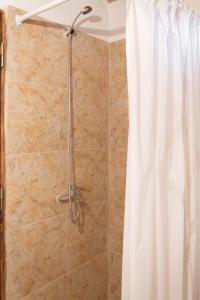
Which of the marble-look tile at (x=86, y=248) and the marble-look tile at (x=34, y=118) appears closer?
the marble-look tile at (x=34, y=118)

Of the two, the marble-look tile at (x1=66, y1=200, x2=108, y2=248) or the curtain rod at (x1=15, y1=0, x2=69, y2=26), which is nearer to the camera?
the curtain rod at (x1=15, y1=0, x2=69, y2=26)

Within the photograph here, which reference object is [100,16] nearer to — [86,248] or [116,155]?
[116,155]

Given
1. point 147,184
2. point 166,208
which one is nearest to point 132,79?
point 147,184

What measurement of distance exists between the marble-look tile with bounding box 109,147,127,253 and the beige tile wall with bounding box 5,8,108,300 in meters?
0.05

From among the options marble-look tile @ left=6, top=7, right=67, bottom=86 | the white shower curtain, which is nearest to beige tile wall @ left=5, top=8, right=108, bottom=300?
marble-look tile @ left=6, top=7, right=67, bottom=86

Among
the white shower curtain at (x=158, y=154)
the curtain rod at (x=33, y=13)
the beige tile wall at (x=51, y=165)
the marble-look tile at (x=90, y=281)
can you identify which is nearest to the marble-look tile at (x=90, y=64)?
the beige tile wall at (x=51, y=165)

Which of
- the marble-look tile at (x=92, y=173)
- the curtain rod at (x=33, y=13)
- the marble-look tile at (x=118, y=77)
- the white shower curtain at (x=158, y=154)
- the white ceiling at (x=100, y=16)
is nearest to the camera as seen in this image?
the white shower curtain at (x=158, y=154)

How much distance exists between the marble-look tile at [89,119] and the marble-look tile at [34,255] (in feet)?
1.71

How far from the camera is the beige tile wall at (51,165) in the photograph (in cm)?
132

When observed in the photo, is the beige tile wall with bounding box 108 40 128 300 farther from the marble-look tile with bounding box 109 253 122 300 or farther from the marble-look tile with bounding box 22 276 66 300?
the marble-look tile with bounding box 22 276 66 300

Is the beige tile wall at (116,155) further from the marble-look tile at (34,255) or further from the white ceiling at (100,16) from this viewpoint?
the marble-look tile at (34,255)

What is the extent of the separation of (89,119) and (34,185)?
23.5 inches

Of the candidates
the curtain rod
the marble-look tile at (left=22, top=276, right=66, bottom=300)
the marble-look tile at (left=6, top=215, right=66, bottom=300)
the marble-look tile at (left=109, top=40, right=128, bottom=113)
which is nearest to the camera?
the curtain rod

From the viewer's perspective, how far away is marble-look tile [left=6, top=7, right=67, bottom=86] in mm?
1290
